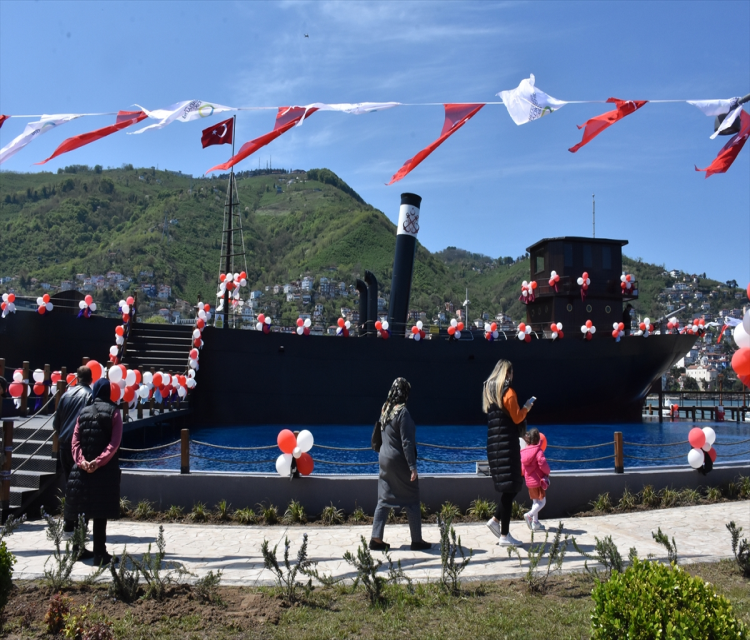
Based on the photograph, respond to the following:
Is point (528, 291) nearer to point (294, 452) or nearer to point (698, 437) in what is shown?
point (698, 437)

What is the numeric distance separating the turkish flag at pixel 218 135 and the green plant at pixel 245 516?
554 cm

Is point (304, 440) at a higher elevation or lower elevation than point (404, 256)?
lower

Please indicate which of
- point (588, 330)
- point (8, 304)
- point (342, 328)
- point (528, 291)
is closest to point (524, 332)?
point (588, 330)

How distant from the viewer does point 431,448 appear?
52.5ft

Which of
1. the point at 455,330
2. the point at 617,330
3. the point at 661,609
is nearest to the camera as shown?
the point at 661,609

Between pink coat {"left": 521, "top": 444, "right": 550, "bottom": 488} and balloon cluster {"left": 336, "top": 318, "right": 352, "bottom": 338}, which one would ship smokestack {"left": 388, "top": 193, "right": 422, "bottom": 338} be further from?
pink coat {"left": 521, "top": 444, "right": 550, "bottom": 488}

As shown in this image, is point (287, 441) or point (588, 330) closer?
point (287, 441)

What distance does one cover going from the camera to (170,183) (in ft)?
440

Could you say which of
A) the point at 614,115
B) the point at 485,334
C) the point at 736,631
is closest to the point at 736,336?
the point at 736,631

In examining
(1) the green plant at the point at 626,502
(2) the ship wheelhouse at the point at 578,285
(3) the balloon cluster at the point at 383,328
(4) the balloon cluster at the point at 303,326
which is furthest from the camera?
(2) the ship wheelhouse at the point at 578,285

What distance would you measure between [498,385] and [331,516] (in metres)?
→ 2.66

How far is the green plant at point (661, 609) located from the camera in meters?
2.43

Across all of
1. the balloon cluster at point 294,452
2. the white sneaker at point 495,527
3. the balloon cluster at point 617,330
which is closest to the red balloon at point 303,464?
the balloon cluster at point 294,452

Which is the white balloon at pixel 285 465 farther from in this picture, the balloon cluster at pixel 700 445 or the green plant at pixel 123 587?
the balloon cluster at pixel 700 445
